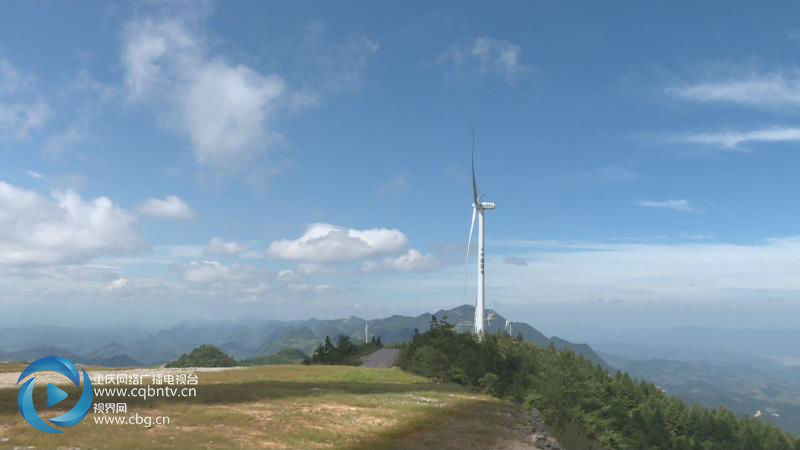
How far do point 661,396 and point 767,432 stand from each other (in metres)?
39.0

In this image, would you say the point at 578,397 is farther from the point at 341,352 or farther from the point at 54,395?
the point at 54,395

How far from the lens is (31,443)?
21047mm

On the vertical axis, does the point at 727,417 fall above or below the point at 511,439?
below

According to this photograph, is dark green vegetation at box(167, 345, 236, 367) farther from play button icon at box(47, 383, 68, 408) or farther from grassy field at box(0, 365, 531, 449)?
play button icon at box(47, 383, 68, 408)

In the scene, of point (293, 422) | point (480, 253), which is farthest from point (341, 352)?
point (293, 422)

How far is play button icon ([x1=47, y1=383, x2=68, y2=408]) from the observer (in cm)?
2782

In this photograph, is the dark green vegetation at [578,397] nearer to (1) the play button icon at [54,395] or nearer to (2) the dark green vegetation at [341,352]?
(2) the dark green vegetation at [341,352]

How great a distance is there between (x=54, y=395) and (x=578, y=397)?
2842 inches

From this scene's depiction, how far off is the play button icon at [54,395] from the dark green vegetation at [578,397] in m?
37.3

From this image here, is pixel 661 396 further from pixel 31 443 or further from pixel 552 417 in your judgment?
pixel 31 443

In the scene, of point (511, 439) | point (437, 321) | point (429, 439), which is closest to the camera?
point (429, 439)

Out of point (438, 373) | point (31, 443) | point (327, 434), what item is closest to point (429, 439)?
point (327, 434)

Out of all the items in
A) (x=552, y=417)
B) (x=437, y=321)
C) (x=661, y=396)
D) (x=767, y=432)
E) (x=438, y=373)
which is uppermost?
(x=437, y=321)

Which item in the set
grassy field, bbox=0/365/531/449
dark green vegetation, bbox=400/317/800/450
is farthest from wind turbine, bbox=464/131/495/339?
grassy field, bbox=0/365/531/449
